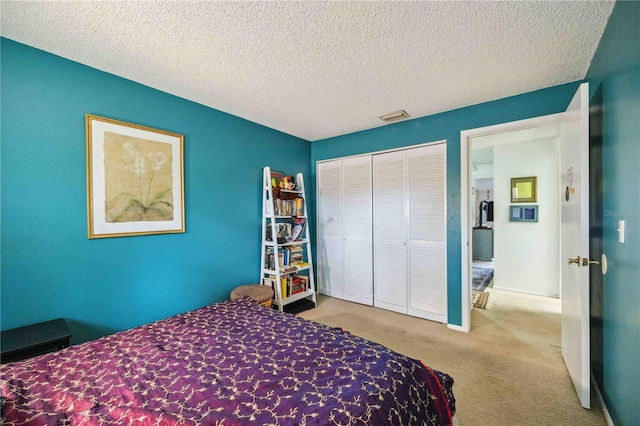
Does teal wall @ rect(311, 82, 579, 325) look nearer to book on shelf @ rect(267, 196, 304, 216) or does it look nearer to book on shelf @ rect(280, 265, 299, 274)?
book on shelf @ rect(267, 196, 304, 216)

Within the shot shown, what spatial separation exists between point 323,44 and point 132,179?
1847mm

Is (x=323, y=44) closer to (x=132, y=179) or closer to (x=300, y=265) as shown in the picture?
(x=132, y=179)

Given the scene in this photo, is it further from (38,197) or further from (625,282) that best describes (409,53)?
(38,197)

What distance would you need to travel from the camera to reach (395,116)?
306 cm

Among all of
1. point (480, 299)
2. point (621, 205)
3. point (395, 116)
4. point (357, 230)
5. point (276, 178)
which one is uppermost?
point (395, 116)

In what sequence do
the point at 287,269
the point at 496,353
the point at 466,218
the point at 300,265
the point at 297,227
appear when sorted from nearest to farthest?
the point at 496,353 < the point at 466,218 < the point at 287,269 < the point at 300,265 < the point at 297,227

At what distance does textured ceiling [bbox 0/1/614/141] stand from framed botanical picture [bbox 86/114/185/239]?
48cm

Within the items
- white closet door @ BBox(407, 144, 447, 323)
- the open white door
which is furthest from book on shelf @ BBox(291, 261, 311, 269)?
the open white door

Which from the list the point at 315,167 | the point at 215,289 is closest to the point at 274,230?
the point at 215,289

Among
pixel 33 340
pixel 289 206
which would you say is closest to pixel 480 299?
pixel 289 206

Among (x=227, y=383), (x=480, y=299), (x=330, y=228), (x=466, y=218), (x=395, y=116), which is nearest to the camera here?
(x=227, y=383)

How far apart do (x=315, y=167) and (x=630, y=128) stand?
10.8ft

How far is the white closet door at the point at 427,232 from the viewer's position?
9.80ft

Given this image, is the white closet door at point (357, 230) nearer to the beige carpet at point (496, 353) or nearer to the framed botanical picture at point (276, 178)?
the beige carpet at point (496, 353)
